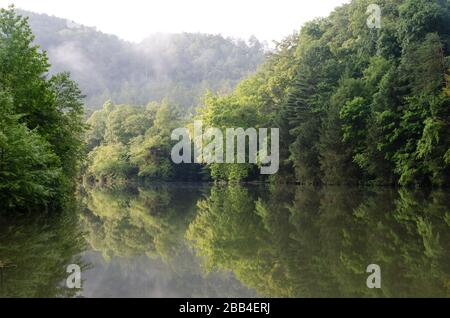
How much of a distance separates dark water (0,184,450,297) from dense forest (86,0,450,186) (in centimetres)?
1710

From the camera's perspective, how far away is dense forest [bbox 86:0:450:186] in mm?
34438

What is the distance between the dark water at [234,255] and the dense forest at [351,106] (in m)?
17.1

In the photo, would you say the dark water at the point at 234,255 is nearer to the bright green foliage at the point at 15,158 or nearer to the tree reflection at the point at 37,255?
the tree reflection at the point at 37,255

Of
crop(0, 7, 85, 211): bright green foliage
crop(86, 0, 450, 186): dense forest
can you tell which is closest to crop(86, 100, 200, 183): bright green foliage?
crop(86, 0, 450, 186): dense forest

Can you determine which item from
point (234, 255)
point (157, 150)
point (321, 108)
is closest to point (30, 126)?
point (234, 255)

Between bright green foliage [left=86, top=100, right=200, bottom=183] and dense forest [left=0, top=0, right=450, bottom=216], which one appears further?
bright green foliage [left=86, top=100, right=200, bottom=183]

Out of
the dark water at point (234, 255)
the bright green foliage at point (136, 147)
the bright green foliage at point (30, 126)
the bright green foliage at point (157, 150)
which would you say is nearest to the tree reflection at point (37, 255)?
the dark water at point (234, 255)

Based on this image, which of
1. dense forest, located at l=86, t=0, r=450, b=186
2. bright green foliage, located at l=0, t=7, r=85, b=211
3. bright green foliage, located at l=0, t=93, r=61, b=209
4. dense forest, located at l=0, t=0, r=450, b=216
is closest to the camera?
bright green foliage, located at l=0, t=93, r=61, b=209

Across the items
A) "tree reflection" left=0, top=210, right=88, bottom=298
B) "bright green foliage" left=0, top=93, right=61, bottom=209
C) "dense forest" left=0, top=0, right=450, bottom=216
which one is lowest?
"tree reflection" left=0, top=210, right=88, bottom=298

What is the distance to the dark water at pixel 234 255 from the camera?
26.3 ft

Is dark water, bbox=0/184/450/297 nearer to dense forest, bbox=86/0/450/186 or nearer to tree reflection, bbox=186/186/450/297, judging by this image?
tree reflection, bbox=186/186/450/297

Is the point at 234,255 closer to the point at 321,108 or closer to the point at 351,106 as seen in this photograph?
the point at 351,106
